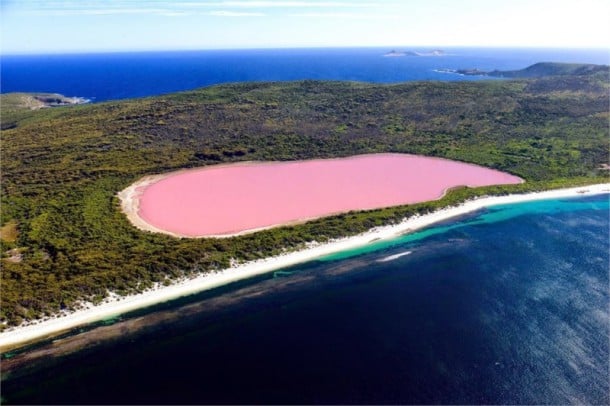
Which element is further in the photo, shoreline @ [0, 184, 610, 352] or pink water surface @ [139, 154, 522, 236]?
pink water surface @ [139, 154, 522, 236]

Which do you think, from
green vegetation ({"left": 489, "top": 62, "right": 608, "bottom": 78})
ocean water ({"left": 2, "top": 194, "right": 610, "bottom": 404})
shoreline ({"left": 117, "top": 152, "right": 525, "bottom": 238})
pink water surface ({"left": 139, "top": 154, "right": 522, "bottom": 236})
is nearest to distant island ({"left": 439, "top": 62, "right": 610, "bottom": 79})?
green vegetation ({"left": 489, "top": 62, "right": 608, "bottom": 78})

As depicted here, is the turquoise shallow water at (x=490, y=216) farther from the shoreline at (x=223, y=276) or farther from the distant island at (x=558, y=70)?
the distant island at (x=558, y=70)

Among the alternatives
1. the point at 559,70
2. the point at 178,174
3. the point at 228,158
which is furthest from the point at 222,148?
the point at 559,70

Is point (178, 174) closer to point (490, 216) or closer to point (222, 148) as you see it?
point (222, 148)

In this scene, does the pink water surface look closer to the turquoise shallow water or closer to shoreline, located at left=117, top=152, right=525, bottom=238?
shoreline, located at left=117, top=152, right=525, bottom=238

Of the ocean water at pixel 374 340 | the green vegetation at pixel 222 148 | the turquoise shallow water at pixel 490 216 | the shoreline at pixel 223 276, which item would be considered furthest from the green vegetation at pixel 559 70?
the ocean water at pixel 374 340
